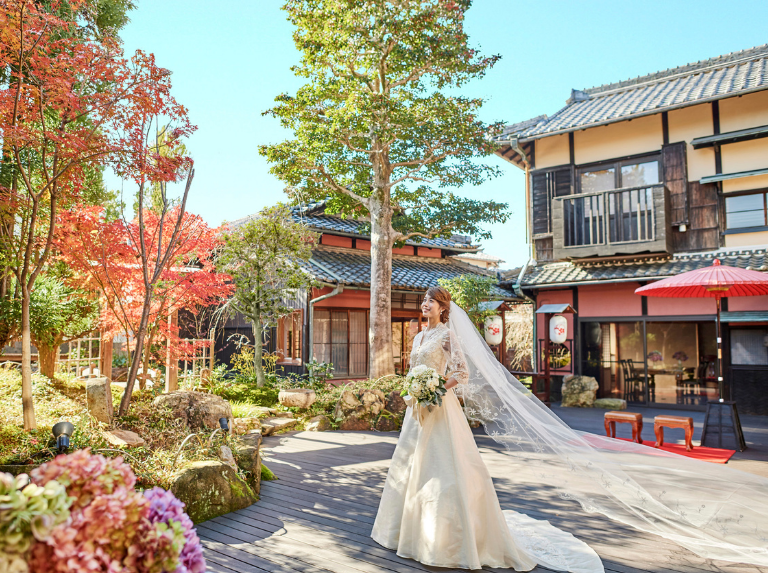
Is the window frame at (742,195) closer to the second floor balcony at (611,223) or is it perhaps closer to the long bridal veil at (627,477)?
the second floor balcony at (611,223)

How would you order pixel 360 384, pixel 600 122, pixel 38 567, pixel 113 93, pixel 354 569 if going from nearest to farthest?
pixel 38 567
pixel 354 569
pixel 113 93
pixel 360 384
pixel 600 122

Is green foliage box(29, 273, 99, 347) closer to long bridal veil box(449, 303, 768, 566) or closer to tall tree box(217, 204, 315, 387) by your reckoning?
tall tree box(217, 204, 315, 387)

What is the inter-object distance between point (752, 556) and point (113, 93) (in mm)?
6900

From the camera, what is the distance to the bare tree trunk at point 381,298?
10086mm

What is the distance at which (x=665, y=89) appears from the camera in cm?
1216

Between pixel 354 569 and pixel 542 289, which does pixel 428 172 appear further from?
pixel 354 569

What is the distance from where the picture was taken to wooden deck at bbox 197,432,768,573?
3.39 metres

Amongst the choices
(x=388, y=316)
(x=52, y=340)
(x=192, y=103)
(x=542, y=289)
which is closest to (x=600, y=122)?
(x=542, y=289)

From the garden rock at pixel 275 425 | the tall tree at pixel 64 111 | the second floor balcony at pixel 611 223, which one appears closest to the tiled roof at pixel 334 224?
the second floor balcony at pixel 611 223

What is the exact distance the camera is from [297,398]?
888cm

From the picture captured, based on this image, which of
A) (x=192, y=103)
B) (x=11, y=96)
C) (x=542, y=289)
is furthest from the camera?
(x=542, y=289)

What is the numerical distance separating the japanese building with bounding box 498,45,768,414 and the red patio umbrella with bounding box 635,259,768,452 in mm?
2681

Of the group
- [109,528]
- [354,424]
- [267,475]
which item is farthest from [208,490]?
[354,424]

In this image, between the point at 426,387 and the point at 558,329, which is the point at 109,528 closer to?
the point at 426,387
